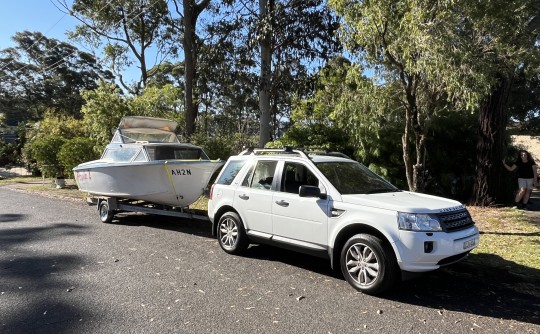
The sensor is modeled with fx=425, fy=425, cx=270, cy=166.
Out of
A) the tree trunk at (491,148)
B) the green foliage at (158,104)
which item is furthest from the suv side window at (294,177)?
the green foliage at (158,104)

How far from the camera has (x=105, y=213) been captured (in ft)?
34.7

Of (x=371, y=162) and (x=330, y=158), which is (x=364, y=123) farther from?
(x=371, y=162)

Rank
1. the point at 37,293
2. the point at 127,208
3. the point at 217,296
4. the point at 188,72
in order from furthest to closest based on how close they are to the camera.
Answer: the point at 188,72
the point at 127,208
the point at 37,293
the point at 217,296

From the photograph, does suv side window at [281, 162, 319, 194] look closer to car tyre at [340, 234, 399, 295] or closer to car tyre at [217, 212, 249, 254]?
car tyre at [217, 212, 249, 254]

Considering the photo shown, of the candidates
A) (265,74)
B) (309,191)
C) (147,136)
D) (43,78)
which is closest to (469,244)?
(309,191)

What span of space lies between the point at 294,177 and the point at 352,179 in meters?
0.88

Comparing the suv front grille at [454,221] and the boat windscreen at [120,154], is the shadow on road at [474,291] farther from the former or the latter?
the boat windscreen at [120,154]

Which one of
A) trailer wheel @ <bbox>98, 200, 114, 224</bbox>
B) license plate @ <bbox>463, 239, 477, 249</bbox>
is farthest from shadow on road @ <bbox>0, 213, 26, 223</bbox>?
license plate @ <bbox>463, 239, 477, 249</bbox>

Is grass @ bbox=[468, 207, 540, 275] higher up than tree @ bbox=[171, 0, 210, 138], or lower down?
lower down

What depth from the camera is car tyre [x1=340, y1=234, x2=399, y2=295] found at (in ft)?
16.6

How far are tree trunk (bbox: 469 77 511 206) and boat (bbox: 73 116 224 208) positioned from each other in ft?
22.4

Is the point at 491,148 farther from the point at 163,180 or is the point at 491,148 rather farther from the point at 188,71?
the point at 188,71

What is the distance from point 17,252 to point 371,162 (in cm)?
902

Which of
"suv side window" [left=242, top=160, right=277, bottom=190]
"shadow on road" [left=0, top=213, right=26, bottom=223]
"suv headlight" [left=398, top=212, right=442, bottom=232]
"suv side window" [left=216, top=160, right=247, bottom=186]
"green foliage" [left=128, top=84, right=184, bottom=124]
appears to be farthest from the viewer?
"green foliage" [left=128, top=84, right=184, bottom=124]
